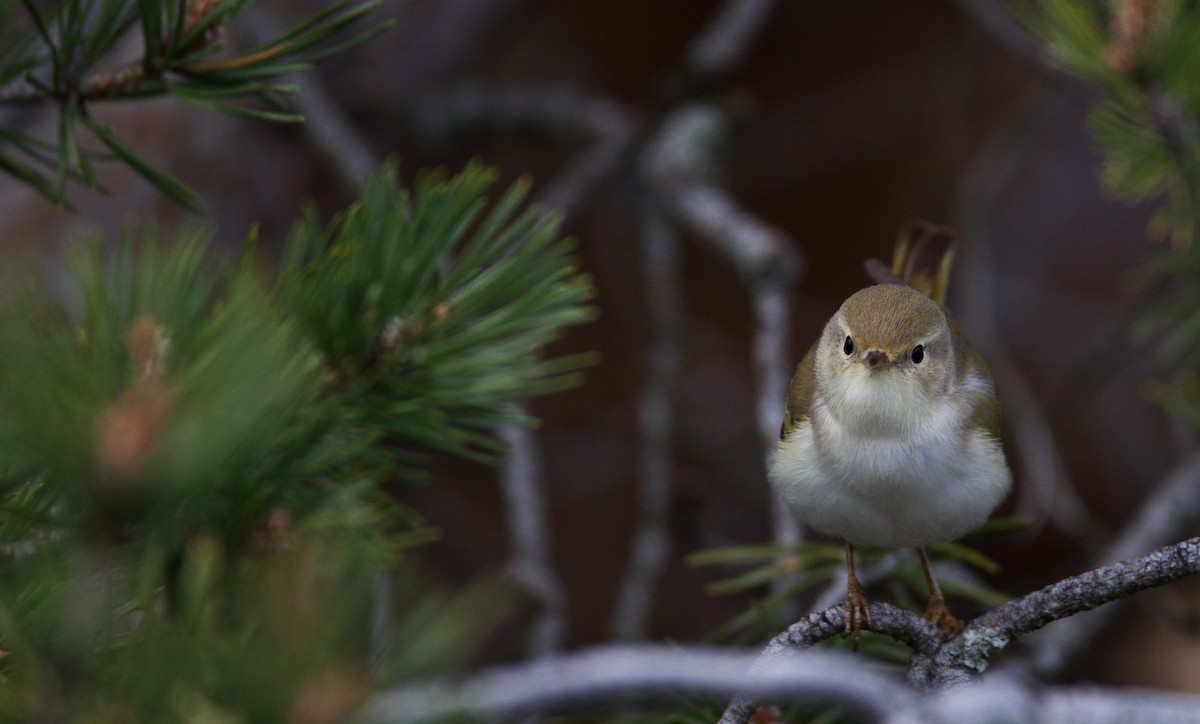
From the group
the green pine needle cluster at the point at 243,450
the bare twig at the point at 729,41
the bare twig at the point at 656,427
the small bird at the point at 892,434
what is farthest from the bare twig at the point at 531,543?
the bare twig at the point at 729,41

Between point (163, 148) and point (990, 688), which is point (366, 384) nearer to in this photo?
point (990, 688)

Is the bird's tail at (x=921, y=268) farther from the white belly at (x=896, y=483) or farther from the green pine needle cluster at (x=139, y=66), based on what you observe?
the green pine needle cluster at (x=139, y=66)

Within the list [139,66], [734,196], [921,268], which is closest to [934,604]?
[921,268]

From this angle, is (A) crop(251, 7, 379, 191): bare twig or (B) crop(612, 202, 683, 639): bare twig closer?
(B) crop(612, 202, 683, 639): bare twig

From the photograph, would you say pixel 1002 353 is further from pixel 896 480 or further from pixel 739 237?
pixel 896 480

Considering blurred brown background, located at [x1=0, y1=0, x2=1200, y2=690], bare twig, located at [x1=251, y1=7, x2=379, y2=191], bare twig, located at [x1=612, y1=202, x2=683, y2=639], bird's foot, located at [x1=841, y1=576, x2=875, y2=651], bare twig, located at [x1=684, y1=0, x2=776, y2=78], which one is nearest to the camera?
bird's foot, located at [x1=841, y1=576, x2=875, y2=651]

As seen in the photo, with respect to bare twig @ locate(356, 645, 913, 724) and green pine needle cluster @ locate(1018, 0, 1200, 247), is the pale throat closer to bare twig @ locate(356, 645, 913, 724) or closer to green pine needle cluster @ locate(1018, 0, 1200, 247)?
green pine needle cluster @ locate(1018, 0, 1200, 247)

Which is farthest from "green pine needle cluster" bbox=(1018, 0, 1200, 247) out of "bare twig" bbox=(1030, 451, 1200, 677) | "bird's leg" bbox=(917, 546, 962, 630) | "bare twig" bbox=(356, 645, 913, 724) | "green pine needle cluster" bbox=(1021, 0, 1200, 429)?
"bare twig" bbox=(356, 645, 913, 724)
